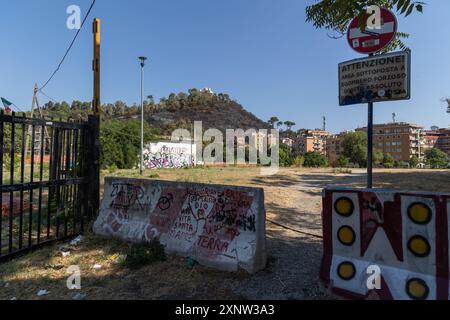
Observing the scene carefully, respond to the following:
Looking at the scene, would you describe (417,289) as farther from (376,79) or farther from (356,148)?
(356,148)

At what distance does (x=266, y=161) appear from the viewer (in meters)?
51.8

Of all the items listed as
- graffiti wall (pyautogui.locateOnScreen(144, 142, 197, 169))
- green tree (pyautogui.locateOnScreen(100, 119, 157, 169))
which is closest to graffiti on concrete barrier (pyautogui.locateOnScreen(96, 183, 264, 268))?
green tree (pyautogui.locateOnScreen(100, 119, 157, 169))

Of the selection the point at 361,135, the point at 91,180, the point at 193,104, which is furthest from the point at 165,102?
the point at 91,180

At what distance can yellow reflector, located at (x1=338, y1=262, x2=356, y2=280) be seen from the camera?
125 inches

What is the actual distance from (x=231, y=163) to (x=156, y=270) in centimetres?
4809

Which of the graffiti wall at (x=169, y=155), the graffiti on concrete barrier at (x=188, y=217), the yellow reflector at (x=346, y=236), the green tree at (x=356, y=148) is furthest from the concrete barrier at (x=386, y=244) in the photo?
the green tree at (x=356, y=148)

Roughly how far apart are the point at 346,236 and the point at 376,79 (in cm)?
196

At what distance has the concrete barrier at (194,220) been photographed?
13.3ft

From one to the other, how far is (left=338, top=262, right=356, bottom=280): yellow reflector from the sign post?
4.24 feet

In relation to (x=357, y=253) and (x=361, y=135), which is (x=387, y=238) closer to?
(x=357, y=253)

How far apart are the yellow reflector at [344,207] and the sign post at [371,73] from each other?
1015 millimetres

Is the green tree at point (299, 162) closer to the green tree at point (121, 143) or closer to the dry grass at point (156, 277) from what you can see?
the green tree at point (121, 143)

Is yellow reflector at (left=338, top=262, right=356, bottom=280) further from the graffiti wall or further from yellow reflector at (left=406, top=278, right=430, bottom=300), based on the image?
the graffiti wall

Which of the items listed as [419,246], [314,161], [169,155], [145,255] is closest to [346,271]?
[419,246]
